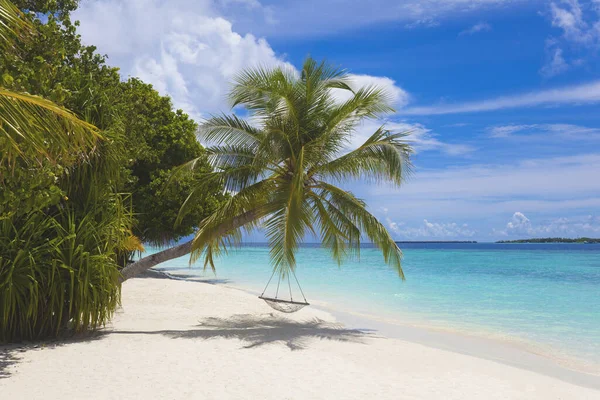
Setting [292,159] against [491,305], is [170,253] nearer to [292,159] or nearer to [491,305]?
[292,159]

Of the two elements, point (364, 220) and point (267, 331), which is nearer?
point (267, 331)

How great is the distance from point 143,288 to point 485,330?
9.12 meters

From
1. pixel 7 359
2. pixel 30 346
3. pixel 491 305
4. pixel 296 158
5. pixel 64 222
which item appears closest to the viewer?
pixel 7 359

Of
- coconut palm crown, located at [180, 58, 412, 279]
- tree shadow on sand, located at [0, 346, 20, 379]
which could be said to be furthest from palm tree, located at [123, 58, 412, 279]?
tree shadow on sand, located at [0, 346, 20, 379]

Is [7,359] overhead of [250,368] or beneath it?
overhead

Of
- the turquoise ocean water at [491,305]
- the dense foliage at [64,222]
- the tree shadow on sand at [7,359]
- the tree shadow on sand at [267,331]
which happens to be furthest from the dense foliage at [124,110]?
the turquoise ocean water at [491,305]

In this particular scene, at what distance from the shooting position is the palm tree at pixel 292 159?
9055mm

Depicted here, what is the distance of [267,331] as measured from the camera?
9086mm

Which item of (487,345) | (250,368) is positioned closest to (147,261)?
(250,368)

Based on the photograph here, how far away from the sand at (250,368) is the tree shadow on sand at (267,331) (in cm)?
3

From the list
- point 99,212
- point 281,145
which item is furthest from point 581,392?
point 99,212

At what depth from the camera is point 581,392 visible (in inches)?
245

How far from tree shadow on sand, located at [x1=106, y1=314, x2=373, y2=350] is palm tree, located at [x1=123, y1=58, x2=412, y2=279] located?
1397 millimetres

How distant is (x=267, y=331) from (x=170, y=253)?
2.27 meters
